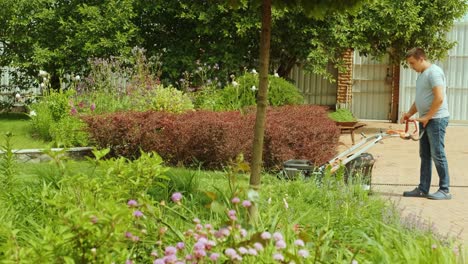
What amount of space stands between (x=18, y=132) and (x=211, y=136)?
454 cm

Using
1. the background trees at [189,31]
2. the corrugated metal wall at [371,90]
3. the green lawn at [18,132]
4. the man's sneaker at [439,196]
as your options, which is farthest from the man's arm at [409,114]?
the corrugated metal wall at [371,90]

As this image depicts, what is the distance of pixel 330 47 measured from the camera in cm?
1719

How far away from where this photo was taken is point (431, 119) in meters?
8.45

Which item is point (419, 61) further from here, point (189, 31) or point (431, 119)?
point (189, 31)

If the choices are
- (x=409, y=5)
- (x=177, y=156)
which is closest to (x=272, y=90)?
(x=177, y=156)

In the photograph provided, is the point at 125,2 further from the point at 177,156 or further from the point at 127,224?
the point at 127,224

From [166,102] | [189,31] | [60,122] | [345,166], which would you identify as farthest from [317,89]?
[345,166]

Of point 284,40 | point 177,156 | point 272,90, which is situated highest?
point 284,40

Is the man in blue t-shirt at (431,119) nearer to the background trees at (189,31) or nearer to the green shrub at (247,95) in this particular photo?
the green shrub at (247,95)

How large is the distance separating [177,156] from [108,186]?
5.42 metres

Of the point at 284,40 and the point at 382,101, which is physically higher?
the point at 284,40

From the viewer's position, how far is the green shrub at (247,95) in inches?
524

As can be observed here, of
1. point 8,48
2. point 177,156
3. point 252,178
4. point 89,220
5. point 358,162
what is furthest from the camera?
point 8,48

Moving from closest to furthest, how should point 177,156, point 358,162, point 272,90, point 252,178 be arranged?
point 252,178, point 358,162, point 177,156, point 272,90
